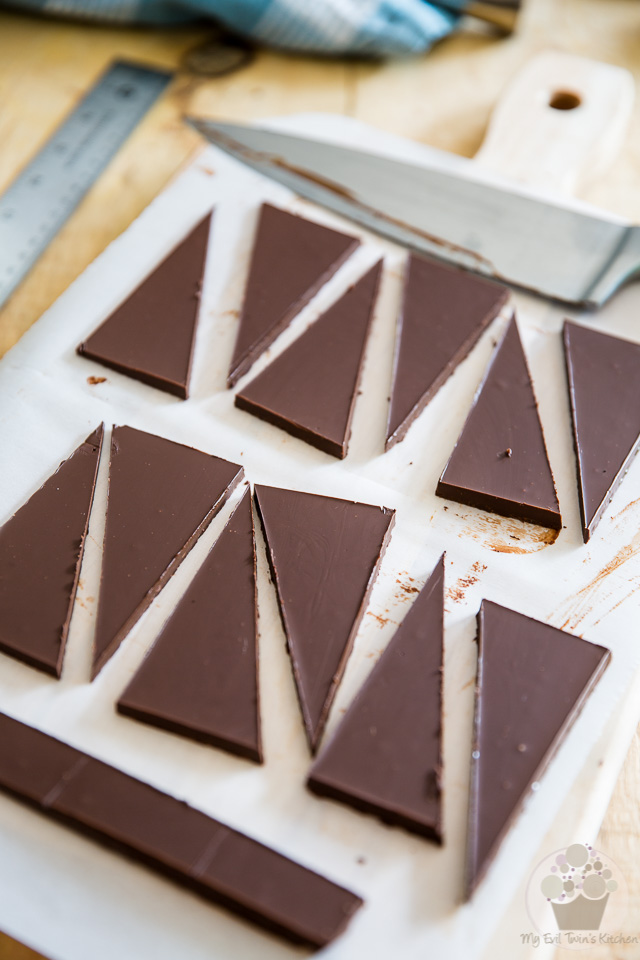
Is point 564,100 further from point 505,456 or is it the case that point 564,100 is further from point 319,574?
point 319,574

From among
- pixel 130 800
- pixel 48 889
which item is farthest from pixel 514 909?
pixel 48 889

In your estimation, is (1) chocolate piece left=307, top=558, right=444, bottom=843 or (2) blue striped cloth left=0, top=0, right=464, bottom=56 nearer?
(1) chocolate piece left=307, top=558, right=444, bottom=843

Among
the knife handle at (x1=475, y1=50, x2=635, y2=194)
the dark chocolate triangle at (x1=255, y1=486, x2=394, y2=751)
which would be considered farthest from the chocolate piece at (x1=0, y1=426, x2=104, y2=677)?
the knife handle at (x1=475, y1=50, x2=635, y2=194)

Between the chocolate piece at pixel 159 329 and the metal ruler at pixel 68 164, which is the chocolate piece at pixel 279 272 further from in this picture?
the metal ruler at pixel 68 164

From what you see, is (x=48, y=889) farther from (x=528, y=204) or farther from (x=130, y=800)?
(x=528, y=204)

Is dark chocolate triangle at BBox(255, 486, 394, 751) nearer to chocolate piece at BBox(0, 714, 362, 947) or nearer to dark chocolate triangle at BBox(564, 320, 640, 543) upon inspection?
chocolate piece at BBox(0, 714, 362, 947)

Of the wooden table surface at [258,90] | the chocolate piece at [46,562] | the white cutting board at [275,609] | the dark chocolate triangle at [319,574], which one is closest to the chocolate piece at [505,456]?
the white cutting board at [275,609]
